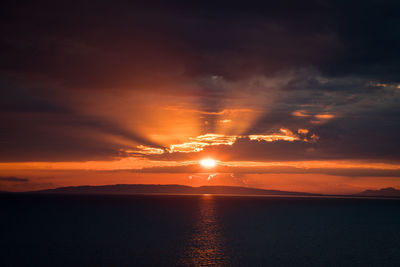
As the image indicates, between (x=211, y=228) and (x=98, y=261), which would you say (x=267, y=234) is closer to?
(x=211, y=228)

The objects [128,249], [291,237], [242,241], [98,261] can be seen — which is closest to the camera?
[98,261]

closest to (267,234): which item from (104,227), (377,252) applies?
(377,252)

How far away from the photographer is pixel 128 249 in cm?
5334

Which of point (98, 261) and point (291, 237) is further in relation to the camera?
point (291, 237)

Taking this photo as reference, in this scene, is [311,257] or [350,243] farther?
[350,243]

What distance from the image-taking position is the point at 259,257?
48.8 meters

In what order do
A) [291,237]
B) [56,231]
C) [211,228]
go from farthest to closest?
[211,228]
[56,231]
[291,237]

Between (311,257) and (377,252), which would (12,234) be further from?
(377,252)

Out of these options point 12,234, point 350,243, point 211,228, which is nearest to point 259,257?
point 350,243

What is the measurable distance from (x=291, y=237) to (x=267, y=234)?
5.54m

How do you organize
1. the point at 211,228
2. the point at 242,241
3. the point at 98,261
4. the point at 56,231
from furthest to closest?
the point at 211,228 < the point at 56,231 < the point at 242,241 < the point at 98,261

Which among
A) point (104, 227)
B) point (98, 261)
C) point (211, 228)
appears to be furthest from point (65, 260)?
point (211, 228)

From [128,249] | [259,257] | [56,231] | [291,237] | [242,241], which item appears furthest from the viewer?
[56,231]

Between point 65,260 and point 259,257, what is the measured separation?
26628 mm
